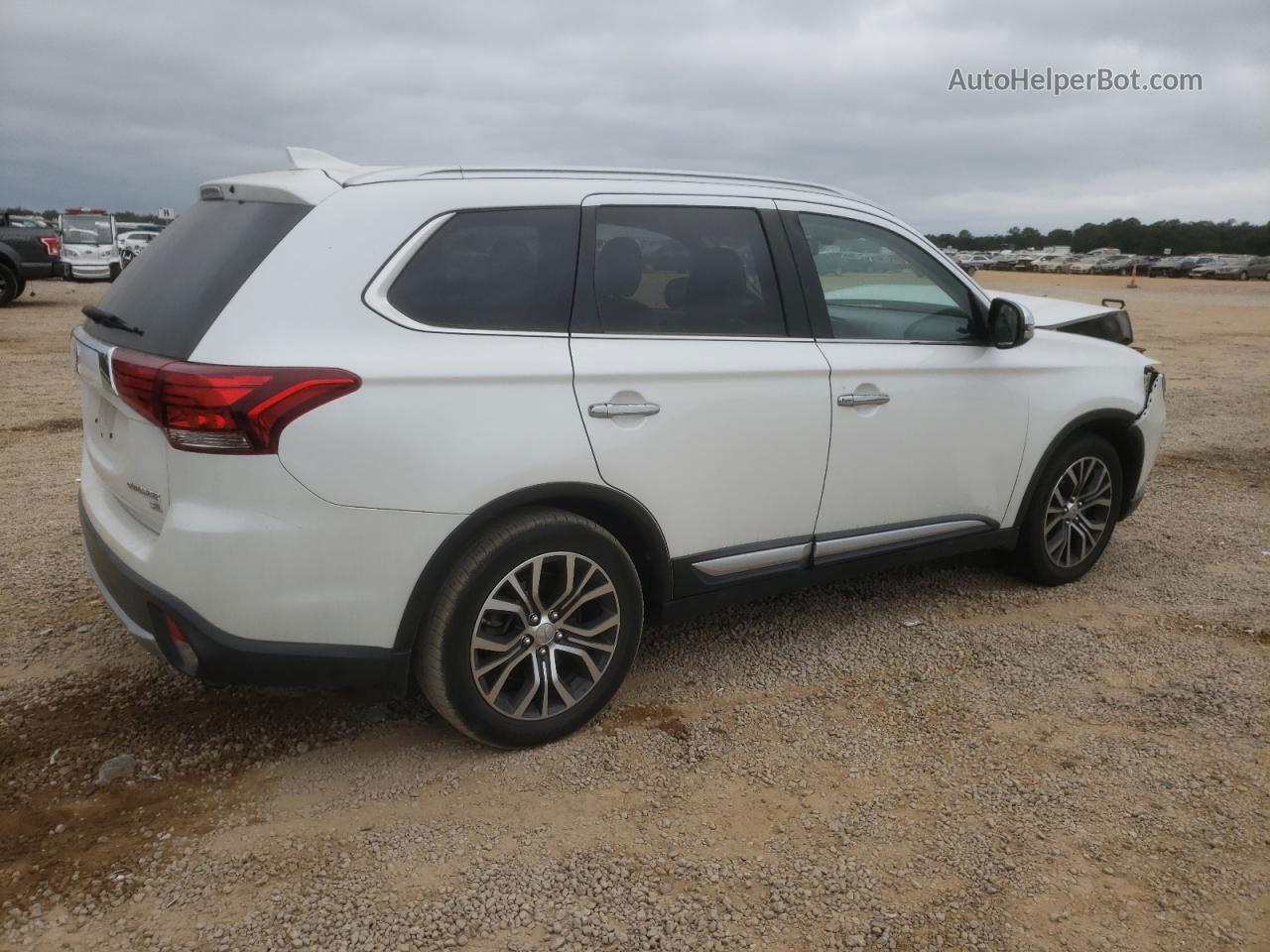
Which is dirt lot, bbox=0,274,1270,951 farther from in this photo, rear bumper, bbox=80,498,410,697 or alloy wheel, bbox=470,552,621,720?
rear bumper, bbox=80,498,410,697

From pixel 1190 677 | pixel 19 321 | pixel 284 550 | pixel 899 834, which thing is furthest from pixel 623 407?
pixel 19 321

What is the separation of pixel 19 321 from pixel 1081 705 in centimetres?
1822

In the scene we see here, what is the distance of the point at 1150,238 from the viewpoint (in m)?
92.9

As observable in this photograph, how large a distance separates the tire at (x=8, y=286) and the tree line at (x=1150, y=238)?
74.9m

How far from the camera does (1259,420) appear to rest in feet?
30.4

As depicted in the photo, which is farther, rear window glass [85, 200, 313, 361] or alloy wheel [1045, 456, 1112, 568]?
alloy wheel [1045, 456, 1112, 568]

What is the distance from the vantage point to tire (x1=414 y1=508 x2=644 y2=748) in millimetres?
2975

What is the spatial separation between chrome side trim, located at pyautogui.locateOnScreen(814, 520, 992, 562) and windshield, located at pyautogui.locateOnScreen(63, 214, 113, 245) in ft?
90.2

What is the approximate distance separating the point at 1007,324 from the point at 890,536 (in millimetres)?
1019

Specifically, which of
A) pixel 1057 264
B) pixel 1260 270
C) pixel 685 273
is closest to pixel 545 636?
pixel 685 273

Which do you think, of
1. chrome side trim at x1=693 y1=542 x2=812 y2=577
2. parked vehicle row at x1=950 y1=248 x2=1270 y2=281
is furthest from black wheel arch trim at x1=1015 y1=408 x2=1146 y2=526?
parked vehicle row at x1=950 y1=248 x2=1270 y2=281

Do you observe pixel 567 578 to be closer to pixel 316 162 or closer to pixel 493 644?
pixel 493 644

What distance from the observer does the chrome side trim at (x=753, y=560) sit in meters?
3.55

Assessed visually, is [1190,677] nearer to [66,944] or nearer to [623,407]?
[623,407]
